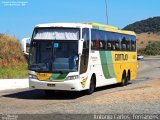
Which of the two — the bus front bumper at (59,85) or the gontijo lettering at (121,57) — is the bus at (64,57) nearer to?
the bus front bumper at (59,85)

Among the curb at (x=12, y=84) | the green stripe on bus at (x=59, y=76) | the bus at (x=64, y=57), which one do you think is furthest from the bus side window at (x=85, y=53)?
the curb at (x=12, y=84)

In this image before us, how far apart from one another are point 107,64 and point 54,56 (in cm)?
511

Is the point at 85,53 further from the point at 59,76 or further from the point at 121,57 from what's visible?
the point at 121,57

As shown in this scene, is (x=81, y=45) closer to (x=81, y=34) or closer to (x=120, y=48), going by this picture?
(x=81, y=34)

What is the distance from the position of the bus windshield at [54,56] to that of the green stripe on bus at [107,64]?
3347 mm

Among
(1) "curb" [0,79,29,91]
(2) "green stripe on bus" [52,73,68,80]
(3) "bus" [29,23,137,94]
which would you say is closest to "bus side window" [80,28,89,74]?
(3) "bus" [29,23,137,94]

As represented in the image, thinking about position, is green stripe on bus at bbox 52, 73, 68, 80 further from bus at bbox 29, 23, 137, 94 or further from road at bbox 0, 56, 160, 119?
road at bbox 0, 56, 160, 119

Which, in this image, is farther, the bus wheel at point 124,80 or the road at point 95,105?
the bus wheel at point 124,80

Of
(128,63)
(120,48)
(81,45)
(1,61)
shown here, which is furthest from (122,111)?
(1,61)

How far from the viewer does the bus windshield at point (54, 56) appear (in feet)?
67.4

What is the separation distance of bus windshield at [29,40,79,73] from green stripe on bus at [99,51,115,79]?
11.0 feet

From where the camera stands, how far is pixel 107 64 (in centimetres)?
2519

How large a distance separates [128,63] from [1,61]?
17867 millimetres

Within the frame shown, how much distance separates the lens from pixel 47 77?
20.6m
